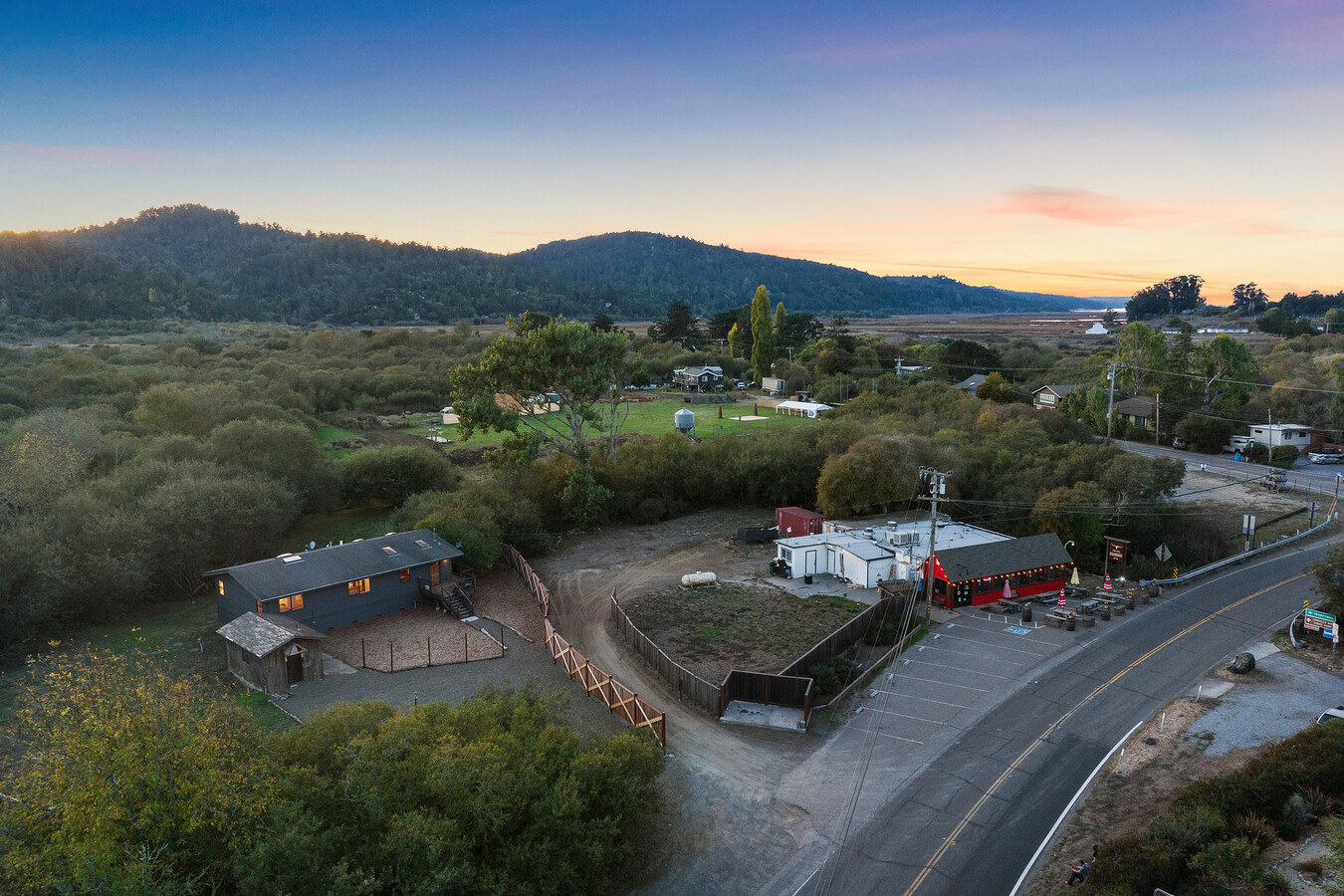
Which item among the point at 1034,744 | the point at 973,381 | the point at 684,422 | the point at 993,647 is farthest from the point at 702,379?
the point at 1034,744

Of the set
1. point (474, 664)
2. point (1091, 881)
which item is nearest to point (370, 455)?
point (474, 664)

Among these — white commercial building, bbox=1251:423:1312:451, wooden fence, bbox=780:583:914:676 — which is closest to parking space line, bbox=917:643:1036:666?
wooden fence, bbox=780:583:914:676

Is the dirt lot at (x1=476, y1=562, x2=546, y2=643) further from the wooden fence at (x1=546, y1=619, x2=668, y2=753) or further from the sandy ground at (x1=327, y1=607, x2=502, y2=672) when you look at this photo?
the wooden fence at (x1=546, y1=619, x2=668, y2=753)

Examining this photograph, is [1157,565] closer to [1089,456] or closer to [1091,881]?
[1089,456]

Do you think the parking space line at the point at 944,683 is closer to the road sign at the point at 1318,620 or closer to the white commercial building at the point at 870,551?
the white commercial building at the point at 870,551

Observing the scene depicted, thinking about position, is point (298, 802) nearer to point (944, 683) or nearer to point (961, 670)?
point (944, 683)

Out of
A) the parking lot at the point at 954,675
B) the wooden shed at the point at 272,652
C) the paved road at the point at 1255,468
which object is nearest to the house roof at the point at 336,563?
the wooden shed at the point at 272,652

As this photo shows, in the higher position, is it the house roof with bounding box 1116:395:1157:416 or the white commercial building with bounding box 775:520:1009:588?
the house roof with bounding box 1116:395:1157:416
